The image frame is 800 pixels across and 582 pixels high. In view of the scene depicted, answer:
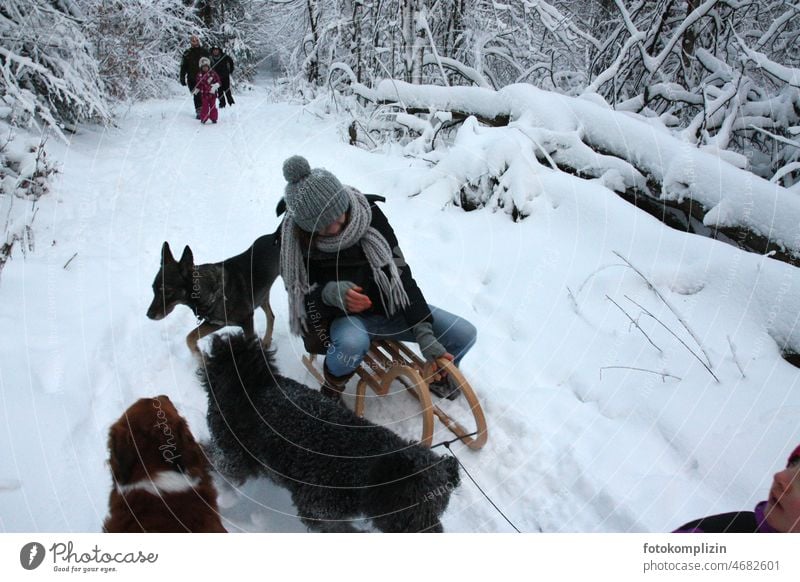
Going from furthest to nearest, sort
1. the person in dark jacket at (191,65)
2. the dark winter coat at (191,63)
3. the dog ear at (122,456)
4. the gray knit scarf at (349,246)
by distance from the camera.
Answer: the dark winter coat at (191,63) → the person in dark jacket at (191,65) → the gray knit scarf at (349,246) → the dog ear at (122,456)

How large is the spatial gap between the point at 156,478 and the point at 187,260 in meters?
0.84

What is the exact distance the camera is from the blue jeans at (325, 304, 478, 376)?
1.62 m

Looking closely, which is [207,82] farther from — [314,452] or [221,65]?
[314,452]

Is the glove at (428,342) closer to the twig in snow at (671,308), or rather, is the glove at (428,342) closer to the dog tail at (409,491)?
the dog tail at (409,491)

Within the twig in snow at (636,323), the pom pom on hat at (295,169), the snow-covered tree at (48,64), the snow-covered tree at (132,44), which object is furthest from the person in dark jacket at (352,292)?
the snow-covered tree at (132,44)

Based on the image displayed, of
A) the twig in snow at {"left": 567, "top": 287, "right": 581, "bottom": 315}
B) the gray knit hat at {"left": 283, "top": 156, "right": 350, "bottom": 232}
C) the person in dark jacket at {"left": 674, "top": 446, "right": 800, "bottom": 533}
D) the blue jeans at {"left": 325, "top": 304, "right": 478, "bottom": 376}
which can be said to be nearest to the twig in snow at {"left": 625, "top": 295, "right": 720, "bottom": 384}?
the twig in snow at {"left": 567, "top": 287, "right": 581, "bottom": 315}

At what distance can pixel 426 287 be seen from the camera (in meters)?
2.36

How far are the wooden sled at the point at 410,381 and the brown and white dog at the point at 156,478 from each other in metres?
0.73

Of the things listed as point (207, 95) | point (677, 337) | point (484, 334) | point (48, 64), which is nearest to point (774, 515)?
point (677, 337)

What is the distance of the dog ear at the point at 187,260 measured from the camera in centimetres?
161

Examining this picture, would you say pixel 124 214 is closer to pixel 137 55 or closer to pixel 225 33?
pixel 137 55

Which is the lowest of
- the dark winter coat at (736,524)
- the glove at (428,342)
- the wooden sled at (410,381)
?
the wooden sled at (410,381)

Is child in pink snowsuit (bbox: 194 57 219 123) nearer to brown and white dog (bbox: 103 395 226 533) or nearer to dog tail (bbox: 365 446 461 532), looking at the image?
brown and white dog (bbox: 103 395 226 533)

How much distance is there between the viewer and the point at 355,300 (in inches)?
62.6
